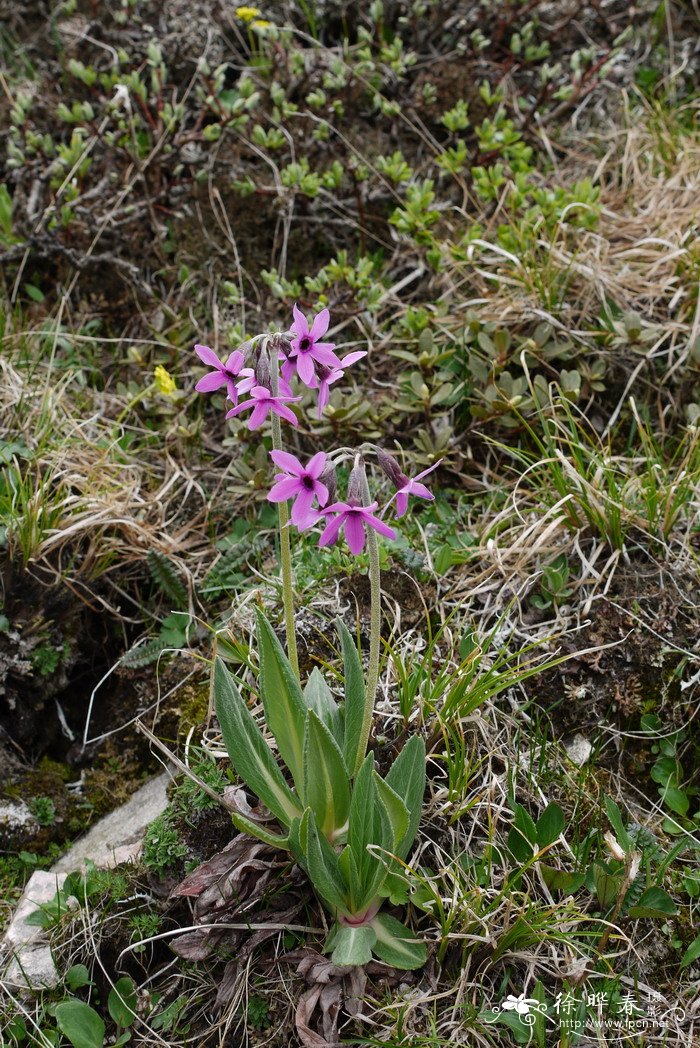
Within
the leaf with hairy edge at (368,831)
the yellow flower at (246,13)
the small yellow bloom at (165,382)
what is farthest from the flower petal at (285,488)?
the yellow flower at (246,13)

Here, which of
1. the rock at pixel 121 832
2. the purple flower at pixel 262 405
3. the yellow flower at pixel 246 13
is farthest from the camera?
the yellow flower at pixel 246 13

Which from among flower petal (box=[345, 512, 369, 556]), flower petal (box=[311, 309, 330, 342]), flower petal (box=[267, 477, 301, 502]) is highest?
flower petal (box=[311, 309, 330, 342])

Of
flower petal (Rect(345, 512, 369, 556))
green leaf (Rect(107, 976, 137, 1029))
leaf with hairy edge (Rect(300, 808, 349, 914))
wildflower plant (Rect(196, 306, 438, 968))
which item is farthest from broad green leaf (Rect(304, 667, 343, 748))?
green leaf (Rect(107, 976, 137, 1029))

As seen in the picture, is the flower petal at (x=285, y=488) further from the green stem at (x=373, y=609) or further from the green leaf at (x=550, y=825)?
the green leaf at (x=550, y=825)

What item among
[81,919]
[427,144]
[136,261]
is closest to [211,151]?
[136,261]

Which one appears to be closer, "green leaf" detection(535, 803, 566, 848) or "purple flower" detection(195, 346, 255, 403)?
"purple flower" detection(195, 346, 255, 403)

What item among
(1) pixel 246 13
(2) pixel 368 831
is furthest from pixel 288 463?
(1) pixel 246 13

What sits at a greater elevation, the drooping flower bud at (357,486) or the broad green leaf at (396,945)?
the drooping flower bud at (357,486)

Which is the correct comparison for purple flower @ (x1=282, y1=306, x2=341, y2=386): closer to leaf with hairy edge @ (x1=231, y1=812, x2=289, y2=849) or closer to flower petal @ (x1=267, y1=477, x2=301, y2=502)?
flower petal @ (x1=267, y1=477, x2=301, y2=502)
